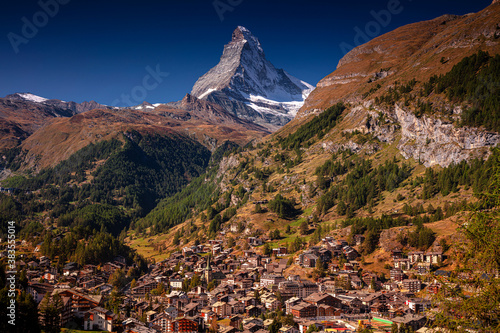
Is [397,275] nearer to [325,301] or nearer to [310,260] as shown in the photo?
[310,260]

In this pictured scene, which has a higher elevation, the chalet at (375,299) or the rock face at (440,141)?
the rock face at (440,141)

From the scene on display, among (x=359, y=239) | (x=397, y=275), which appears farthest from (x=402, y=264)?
(x=359, y=239)

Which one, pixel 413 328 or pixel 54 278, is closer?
pixel 413 328

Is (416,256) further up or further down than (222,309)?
further up

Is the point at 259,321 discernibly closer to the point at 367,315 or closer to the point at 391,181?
the point at 367,315

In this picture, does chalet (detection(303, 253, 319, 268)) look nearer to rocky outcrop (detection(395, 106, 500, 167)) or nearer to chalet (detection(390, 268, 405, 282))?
chalet (detection(390, 268, 405, 282))

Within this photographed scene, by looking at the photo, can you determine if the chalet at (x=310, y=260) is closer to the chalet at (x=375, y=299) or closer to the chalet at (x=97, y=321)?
the chalet at (x=375, y=299)

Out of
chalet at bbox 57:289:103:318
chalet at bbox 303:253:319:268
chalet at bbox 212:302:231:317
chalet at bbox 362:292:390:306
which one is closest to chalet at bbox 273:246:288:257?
chalet at bbox 303:253:319:268

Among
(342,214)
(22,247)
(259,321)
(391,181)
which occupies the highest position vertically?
(391,181)

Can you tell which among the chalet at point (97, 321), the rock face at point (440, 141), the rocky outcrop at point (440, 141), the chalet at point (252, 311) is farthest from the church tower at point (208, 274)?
the rocky outcrop at point (440, 141)

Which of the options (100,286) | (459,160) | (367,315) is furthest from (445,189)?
(100,286)

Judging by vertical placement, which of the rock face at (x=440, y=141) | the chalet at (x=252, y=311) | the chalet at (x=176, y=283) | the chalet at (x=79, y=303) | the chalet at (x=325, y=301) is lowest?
the chalet at (x=252, y=311)
